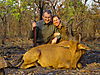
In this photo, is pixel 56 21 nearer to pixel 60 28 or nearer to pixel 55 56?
pixel 60 28

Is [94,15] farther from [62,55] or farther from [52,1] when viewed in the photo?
[62,55]

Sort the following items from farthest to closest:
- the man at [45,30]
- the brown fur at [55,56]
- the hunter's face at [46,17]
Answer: the man at [45,30]
the hunter's face at [46,17]
the brown fur at [55,56]

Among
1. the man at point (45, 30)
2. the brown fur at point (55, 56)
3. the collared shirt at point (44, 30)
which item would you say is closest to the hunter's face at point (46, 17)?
the man at point (45, 30)

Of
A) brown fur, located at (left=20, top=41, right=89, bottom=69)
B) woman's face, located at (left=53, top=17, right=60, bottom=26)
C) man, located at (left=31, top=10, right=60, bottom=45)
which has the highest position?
woman's face, located at (left=53, top=17, right=60, bottom=26)

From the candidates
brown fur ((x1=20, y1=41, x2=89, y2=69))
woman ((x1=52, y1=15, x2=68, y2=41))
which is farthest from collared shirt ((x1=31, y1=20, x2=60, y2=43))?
brown fur ((x1=20, y1=41, x2=89, y2=69))

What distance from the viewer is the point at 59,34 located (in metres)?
6.88

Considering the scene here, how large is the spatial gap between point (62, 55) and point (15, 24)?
123ft

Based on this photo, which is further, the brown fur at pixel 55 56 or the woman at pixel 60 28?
the woman at pixel 60 28

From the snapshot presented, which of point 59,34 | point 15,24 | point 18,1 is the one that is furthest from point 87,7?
point 59,34

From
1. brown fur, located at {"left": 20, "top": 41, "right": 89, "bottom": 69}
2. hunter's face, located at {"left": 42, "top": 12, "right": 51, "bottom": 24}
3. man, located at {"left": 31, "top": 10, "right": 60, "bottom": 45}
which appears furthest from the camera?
man, located at {"left": 31, "top": 10, "right": 60, "bottom": 45}

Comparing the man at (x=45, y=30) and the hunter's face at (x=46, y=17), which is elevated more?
the hunter's face at (x=46, y=17)

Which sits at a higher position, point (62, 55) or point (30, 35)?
point (30, 35)

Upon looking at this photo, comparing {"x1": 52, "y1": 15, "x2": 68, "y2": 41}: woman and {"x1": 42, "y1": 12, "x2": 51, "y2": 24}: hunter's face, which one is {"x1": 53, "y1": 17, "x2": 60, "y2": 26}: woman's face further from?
{"x1": 42, "y1": 12, "x2": 51, "y2": 24}: hunter's face

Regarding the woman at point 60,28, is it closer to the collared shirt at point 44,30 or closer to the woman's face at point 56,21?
the woman's face at point 56,21
